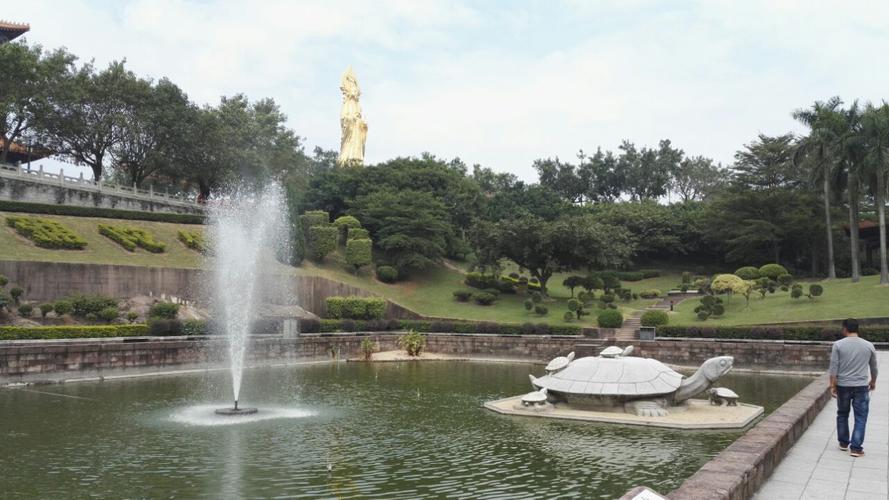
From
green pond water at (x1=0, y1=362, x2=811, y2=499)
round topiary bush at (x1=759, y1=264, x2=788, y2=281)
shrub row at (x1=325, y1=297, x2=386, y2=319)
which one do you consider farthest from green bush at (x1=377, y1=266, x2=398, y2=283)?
green pond water at (x1=0, y1=362, x2=811, y2=499)

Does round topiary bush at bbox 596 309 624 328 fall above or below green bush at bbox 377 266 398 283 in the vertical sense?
below

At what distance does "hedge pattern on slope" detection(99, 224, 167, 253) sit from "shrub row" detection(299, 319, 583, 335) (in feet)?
35.3

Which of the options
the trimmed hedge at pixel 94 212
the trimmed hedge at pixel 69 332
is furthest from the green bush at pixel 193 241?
the trimmed hedge at pixel 69 332

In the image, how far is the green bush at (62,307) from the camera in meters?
28.8

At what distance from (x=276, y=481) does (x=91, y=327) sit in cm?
1935

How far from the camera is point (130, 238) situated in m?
38.4

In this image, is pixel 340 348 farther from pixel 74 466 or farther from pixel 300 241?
pixel 74 466

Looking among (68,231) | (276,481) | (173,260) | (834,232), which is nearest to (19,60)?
(68,231)

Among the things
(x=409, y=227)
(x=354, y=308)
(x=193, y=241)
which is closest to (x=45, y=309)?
(x=193, y=241)

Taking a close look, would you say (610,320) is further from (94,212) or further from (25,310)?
(94,212)

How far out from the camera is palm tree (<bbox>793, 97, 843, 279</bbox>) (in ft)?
139

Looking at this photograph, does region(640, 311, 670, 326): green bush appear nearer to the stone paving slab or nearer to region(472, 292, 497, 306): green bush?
region(472, 292, 497, 306): green bush

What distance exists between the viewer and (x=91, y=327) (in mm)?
26984

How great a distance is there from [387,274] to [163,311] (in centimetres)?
1925
